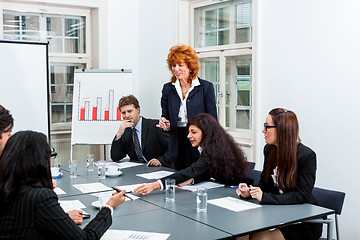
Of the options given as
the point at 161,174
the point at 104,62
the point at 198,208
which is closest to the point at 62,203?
the point at 198,208

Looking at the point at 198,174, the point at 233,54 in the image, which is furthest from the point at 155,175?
the point at 233,54

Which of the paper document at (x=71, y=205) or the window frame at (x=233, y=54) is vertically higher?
the window frame at (x=233, y=54)

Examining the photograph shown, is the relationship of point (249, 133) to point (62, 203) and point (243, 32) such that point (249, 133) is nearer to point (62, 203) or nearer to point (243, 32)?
point (243, 32)

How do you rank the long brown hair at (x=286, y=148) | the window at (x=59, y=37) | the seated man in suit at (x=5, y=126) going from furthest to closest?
the window at (x=59, y=37) → the seated man in suit at (x=5, y=126) → the long brown hair at (x=286, y=148)

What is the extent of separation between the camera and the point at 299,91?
3.95 metres

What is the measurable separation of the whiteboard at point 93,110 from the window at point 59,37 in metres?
0.56

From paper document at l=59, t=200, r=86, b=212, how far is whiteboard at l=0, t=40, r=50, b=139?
2529 mm

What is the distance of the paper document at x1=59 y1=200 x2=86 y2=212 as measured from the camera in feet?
8.16

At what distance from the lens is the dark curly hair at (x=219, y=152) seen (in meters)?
3.04

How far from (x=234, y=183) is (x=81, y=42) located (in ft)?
12.0

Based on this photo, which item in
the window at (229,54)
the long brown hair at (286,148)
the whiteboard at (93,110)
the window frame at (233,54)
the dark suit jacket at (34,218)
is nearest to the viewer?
the dark suit jacket at (34,218)

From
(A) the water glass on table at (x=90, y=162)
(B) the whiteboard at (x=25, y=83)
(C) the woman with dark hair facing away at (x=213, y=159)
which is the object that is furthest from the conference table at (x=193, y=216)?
(B) the whiteboard at (x=25, y=83)

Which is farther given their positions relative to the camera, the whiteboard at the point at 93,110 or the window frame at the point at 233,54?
the whiteboard at the point at 93,110

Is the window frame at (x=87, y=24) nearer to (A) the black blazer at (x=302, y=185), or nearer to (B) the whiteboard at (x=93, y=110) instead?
(B) the whiteboard at (x=93, y=110)
